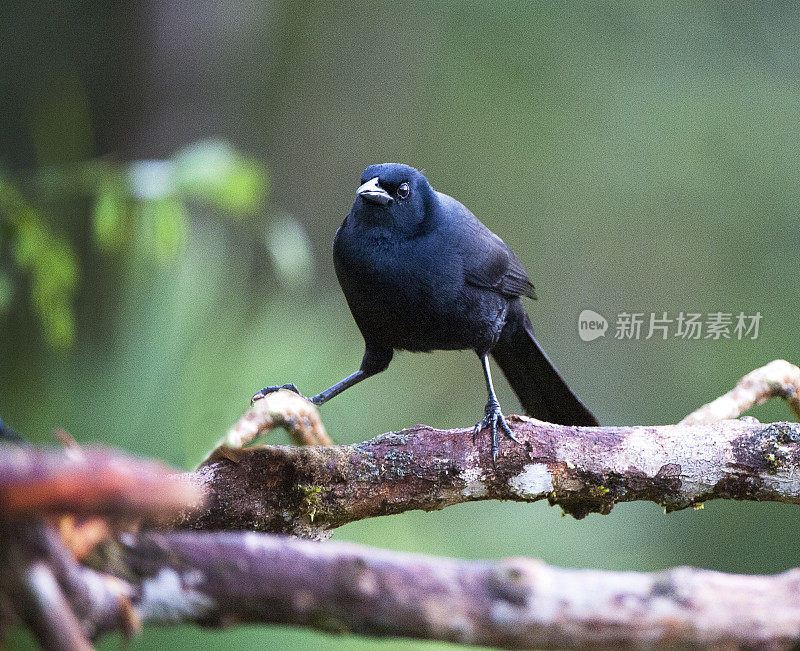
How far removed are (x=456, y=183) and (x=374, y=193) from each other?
513 cm

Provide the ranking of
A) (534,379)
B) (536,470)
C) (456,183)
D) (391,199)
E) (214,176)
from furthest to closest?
1. (456,183)
2. (534,379)
3. (391,199)
4. (214,176)
5. (536,470)

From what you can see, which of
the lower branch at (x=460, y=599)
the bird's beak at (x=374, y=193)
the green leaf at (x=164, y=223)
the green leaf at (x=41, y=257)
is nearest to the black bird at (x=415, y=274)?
the bird's beak at (x=374, y=193)

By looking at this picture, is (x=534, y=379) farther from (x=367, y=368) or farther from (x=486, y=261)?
(x=367, y=368)

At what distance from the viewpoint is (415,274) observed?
2754 mm

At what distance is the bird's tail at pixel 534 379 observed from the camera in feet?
10.6

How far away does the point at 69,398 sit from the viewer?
3.36 m

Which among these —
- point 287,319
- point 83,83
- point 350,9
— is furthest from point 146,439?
point 350,9

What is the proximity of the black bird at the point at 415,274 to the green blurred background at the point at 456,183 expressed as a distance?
73 centimetres

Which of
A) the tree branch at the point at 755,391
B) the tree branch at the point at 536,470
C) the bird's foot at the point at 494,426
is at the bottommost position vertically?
the tree branch at the point at 536,470

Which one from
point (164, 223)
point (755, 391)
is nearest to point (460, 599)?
point (164, 223)

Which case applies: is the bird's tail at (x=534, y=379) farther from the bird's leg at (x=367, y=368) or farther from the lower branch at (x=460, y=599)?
the lower branch at (x=460, y=599)

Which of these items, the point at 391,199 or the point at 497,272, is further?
the point at 497,272

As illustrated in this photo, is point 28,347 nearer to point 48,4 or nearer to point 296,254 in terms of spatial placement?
point 296,254

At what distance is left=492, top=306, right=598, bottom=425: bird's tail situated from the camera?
128 inches
